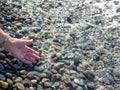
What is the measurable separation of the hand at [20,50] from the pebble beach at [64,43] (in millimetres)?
97

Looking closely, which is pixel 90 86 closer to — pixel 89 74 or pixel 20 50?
pixel 89 74

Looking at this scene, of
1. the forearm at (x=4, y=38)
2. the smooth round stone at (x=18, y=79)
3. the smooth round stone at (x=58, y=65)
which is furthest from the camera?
the smooth round stone at (x=58, y=65)

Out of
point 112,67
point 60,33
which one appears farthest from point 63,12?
point 112,67

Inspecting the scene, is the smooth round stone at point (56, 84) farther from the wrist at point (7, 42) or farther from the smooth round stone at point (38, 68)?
the wrist at point (7, 42)

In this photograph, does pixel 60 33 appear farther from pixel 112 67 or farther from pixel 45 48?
pixel 112 67

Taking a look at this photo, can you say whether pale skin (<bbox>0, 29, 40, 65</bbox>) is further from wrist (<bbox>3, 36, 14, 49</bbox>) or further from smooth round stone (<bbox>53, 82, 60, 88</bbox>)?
smooth round stone (<bbox>53, 82, 60, 88</bbox>)

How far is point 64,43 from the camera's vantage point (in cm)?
491

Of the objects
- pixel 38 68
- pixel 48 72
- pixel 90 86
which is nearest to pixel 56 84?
pixel 48 72

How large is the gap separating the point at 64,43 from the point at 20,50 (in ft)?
3.61

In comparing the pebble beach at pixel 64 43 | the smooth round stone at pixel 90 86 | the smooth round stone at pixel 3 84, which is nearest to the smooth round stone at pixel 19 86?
the pebble beach at pixel 64 43

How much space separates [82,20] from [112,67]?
63.0 inches

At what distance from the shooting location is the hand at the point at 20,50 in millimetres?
3957

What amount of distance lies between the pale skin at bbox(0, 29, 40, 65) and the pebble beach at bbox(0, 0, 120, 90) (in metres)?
0.10

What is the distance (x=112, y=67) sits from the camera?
4.61 meters
